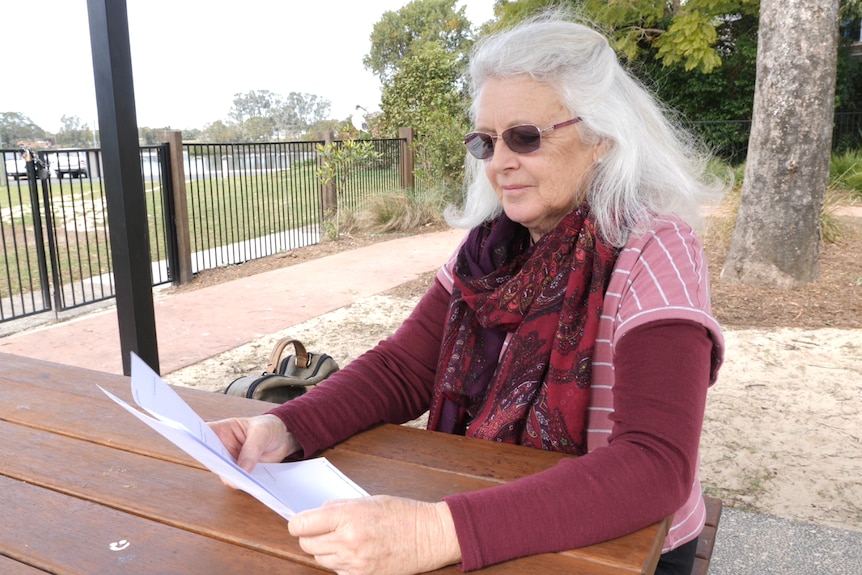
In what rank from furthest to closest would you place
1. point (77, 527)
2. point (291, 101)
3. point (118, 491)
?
point (291, 101) < point (118, 491) < point (77, 527)

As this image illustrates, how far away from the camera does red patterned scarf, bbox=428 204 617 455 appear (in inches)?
56.4

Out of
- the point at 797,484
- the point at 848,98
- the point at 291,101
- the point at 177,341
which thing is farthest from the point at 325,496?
the point at 291,101

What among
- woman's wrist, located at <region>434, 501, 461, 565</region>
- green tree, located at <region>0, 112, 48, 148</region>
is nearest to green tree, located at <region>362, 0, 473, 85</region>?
green tree, located at <region>0, 112, 48, 148</region>

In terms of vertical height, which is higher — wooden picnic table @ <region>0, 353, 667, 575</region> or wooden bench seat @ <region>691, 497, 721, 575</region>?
wooden picnic table @ <region>0, 353, 667, 575</region>

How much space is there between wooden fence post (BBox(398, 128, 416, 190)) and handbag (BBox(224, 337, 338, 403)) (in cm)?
931

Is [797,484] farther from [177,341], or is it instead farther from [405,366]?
[177,341]

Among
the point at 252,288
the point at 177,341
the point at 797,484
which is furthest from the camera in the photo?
the point at 252,288

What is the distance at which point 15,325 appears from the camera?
19.3ft

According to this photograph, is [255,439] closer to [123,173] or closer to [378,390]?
[378,390]

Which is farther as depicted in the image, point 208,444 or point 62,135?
point 62,135

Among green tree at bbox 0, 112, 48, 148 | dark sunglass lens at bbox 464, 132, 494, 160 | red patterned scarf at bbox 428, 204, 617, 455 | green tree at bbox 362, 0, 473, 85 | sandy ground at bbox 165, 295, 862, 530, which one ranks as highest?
green tree at bbox 362, 0, 473, 85

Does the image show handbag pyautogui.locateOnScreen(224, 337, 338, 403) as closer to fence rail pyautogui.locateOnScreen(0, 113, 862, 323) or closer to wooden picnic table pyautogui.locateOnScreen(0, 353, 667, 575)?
wooden picnic table pyautogui.locateOnScreen(0, 353, 667, 575)

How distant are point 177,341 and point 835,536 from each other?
420 centimetres

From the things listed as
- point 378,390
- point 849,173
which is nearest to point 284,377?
point 378,390
